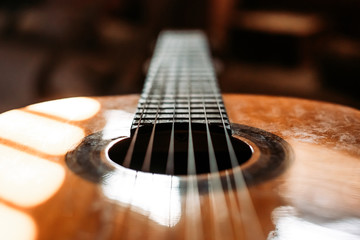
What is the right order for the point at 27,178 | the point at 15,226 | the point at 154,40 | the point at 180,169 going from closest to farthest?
the point at 15,226, the point at 27,178, the point at 180,169, the point at 154,40

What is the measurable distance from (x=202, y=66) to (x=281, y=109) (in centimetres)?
44

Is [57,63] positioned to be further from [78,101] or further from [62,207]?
[62,207]

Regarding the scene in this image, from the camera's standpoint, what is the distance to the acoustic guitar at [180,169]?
1.35 ft

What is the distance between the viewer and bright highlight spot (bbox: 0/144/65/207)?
47cm

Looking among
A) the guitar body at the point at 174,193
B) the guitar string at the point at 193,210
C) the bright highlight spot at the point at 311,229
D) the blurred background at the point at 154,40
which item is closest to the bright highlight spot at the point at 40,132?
the guitar body at the point at 174,193

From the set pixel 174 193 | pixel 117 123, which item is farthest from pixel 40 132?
pixel 174 193

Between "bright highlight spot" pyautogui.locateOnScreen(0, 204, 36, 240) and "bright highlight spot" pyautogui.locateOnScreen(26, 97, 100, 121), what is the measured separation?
384 millimetres

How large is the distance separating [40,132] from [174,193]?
14.2 inches

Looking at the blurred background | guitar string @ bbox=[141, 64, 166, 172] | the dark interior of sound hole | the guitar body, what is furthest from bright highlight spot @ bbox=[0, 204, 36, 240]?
the blurred background

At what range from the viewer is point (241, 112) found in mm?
856

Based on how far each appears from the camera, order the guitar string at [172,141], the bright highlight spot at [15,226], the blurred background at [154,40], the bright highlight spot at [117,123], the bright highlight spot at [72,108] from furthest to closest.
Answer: the blurred background at [154,40] < the bright highlight spot at [72,108] < the bright highlight spot at [117,123] < the guitar string at [172,141] < the bright highlight spot at [15,226]

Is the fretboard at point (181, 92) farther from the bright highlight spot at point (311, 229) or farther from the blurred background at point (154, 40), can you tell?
the blurred background at point (154, 40)

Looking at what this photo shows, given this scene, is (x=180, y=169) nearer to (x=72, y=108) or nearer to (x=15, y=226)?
(x=72, y=108)

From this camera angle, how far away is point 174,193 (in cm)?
48
